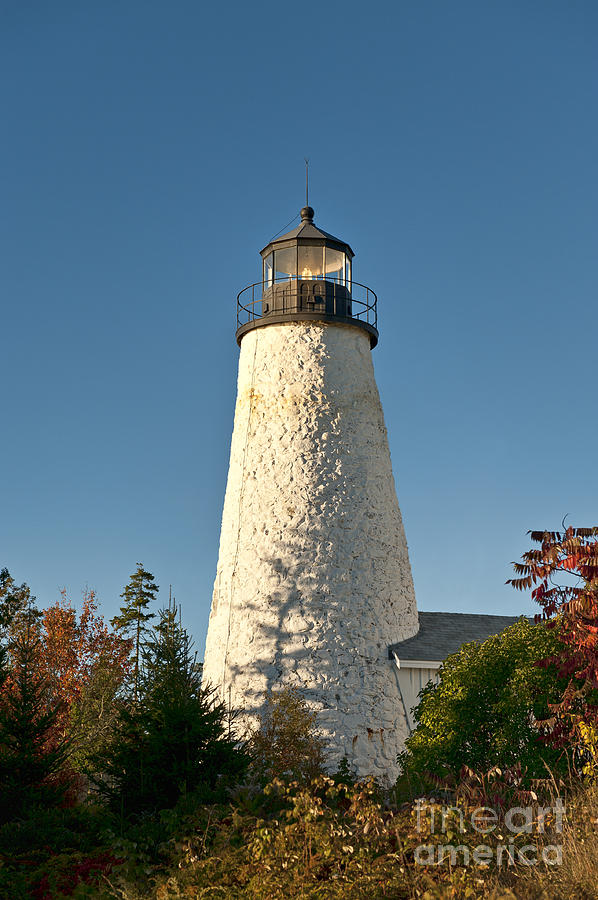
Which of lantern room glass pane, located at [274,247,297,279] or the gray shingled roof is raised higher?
lantern room glass pane, located at [274,247,297,279]

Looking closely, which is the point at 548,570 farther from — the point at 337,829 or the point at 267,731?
the point at 267,731

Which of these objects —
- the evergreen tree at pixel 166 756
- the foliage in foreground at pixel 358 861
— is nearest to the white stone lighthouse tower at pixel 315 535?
the evergreen tree at pixel 166 756

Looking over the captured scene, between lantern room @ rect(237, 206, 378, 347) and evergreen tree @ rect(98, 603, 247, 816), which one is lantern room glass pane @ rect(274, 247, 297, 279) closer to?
lantern room @ rect(237, 206, 378, 347)

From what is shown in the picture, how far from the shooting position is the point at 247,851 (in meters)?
10.2

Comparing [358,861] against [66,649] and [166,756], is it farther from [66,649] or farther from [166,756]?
[66,649]

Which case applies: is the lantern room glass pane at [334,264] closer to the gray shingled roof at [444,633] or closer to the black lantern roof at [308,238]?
the black lantern roof at [308,238]

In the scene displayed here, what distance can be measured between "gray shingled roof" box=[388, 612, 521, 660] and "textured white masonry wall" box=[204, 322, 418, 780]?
0.37 meters

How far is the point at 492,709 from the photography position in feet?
53.0

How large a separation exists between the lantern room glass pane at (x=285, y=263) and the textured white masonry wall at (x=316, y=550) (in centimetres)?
228

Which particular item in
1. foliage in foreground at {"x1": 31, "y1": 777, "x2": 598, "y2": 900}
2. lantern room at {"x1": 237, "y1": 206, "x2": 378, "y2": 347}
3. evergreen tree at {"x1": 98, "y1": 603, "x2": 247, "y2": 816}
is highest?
lantern room at {"x1": 237, "y1": 206, "x2": 378, "y2": 347}

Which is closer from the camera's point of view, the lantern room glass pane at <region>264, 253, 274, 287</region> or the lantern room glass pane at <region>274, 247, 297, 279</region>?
the lantern room glass pane at <region>264, 253, 274, 287</region>

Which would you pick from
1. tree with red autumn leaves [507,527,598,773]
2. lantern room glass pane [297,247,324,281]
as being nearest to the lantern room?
lantern room glass pane [297,247,324,281]

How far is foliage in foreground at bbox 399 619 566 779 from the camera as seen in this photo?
597 inches

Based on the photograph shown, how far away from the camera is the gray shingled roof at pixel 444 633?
21953 millimetres
